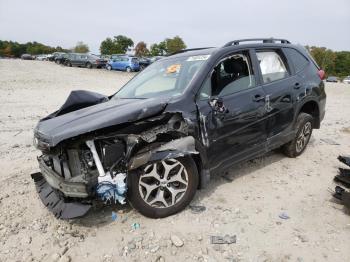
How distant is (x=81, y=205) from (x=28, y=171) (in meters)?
2.13

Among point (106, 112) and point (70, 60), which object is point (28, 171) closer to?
point (106, 112)

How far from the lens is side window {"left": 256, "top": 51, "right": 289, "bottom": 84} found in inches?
185

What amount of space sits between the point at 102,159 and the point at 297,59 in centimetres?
373

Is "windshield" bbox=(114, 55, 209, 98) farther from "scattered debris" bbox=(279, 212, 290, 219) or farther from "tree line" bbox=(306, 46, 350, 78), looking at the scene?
"tree line" bbox=(306, 46, 350, 78)

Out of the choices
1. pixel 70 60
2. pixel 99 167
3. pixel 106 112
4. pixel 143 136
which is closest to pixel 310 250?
pixel 143 136

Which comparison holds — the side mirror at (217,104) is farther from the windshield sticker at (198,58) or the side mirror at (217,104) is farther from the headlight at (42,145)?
the headlight at (42,145)

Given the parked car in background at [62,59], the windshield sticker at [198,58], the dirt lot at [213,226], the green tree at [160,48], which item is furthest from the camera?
the green tree at [160,48]

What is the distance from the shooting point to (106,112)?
143 inches

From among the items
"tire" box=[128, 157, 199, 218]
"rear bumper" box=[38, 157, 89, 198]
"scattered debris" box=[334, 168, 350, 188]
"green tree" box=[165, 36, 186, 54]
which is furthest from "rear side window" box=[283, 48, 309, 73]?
"green tree" box=[165, 36, 186, 54]

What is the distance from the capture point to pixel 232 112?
13.2 feet

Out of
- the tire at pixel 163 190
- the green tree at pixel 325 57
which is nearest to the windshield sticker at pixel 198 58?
the tire at pixel 163 190

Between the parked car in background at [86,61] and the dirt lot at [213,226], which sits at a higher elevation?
the dirt lot at [213,226]

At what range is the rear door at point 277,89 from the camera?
462 cm

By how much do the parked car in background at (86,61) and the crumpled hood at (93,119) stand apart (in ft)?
99.2
